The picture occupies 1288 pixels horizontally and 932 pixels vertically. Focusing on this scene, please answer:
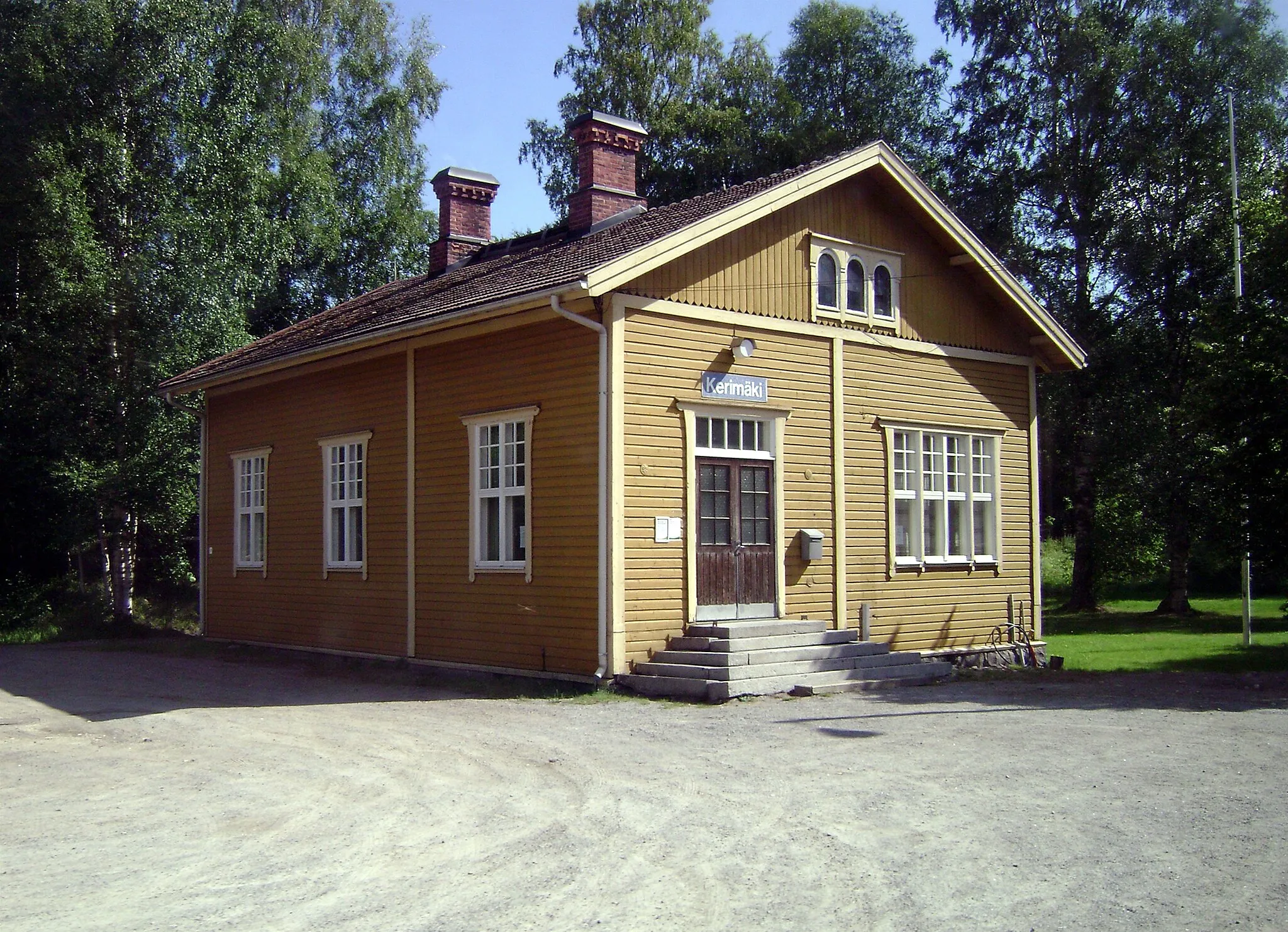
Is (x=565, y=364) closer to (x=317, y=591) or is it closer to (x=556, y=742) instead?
(x=556, y=742)

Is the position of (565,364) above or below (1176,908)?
above

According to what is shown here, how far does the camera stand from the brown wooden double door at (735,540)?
13.9 metres

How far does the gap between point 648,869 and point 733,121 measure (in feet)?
99.4

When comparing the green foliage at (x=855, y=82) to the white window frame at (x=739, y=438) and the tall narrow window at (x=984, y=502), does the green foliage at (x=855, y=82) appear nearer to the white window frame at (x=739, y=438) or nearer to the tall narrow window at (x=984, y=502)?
the tall narrow window at (x=984, y=502)

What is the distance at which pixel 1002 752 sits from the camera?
31.1 feet

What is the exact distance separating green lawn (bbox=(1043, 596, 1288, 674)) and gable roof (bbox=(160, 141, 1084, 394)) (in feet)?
15.7

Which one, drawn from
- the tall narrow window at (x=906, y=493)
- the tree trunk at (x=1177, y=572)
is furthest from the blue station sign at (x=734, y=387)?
the tree trunk at (x=1177, y=572)

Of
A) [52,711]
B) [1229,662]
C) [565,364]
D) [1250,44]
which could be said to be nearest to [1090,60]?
[1250,44]

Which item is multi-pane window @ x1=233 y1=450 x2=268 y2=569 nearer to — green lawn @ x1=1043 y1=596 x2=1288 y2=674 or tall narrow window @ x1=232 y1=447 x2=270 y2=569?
tall narrow window @ x1=232 y1=447 x2=270 y2=569

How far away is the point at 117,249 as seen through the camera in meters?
24.8

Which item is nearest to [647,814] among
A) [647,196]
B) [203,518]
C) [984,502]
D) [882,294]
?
[882,294]

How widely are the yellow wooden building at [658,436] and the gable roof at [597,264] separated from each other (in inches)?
2.1

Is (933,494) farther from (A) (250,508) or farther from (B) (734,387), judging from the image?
(A) (250,508)

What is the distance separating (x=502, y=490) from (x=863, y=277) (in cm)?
555
